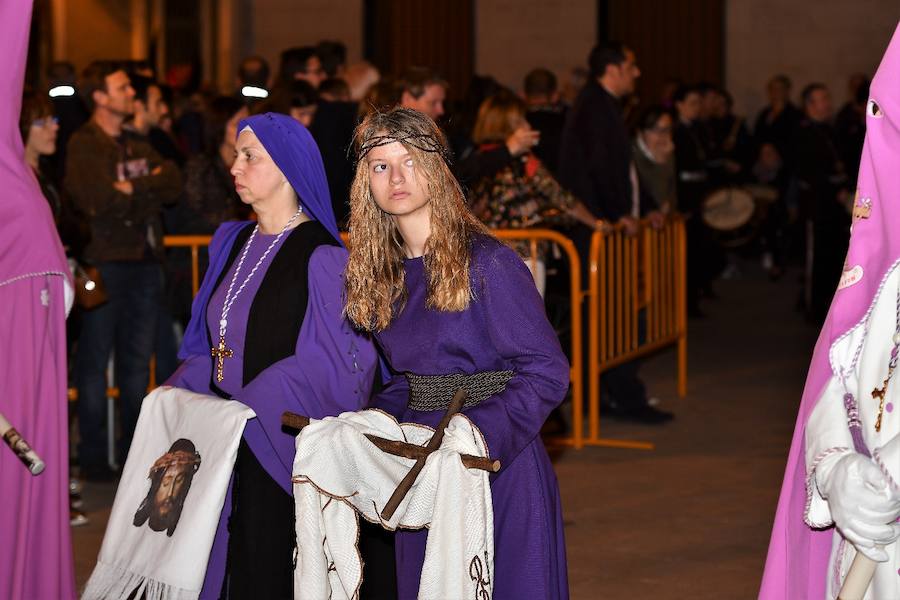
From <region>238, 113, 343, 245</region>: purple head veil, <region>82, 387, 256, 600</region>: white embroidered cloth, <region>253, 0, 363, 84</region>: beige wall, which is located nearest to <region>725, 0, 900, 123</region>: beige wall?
<region>253, 0, 363, 84</region>: beige wall

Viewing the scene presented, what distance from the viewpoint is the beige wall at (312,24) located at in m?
19.4

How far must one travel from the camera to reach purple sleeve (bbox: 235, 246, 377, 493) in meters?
4.53

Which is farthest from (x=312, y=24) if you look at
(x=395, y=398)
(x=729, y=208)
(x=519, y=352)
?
(x=519, y=352)

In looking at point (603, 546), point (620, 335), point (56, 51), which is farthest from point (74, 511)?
point (56, 51)

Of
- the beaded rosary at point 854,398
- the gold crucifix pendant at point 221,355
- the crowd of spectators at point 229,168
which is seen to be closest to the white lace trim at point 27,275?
the gold crucifix pendant at point 221,355

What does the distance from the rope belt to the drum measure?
30.3ft

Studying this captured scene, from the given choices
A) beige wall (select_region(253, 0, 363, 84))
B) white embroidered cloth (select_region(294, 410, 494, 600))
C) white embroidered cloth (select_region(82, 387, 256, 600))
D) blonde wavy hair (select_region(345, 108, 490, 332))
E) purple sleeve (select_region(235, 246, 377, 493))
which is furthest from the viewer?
beige wall (select_region(253, 0, 363, 84))

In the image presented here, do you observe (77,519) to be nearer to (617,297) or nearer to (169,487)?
(169,487)

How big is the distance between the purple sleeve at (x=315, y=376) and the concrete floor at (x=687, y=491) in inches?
63.4

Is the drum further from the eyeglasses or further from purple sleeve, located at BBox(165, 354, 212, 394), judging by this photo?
purple sleeve, located at BBox(165, 354, 212, 394)

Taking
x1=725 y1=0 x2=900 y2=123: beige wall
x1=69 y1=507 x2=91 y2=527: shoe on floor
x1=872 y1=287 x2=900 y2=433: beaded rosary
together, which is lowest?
x1=69 y1=507 x2=91 y2=527: shoe on floor

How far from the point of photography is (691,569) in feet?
19.9

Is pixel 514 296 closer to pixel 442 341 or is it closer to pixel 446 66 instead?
pixel 442 341

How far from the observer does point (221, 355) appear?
4723mm
